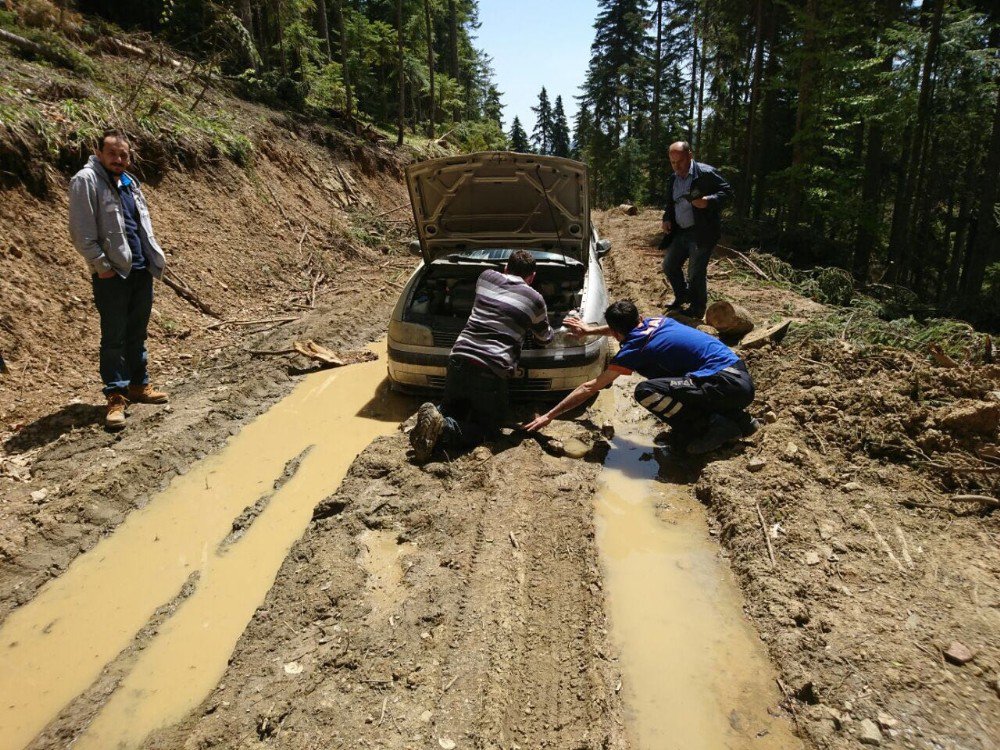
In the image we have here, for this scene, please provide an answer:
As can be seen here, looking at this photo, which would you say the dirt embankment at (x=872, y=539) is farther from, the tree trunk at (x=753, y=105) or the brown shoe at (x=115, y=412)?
the tree trunk at (x=753, y=105)

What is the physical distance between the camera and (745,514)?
338 centimetres

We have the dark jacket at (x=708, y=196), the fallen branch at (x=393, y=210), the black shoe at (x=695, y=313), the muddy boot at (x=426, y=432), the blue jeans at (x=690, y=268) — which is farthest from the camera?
the fallen branch at (x=393, y=210)

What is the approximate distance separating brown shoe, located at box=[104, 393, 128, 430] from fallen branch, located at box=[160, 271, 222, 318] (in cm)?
274

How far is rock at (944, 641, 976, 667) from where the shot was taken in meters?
2.26

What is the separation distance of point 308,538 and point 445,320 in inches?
96.0

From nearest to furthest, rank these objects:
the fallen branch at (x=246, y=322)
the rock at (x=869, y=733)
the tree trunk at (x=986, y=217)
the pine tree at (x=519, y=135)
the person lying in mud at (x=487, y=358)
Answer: the rock at (x=869, y=733) → the person lying in mud at (x=487, y=358) → the fallen branch at (x=246, y=322) → the tree trunk at (x=986, y=217) → the pine tree at (x=519, y=135)

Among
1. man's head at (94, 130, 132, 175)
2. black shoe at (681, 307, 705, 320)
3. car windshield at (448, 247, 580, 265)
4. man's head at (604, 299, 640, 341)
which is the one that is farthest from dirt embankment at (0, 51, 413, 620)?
black shoe at (681, 307, 705, 320)

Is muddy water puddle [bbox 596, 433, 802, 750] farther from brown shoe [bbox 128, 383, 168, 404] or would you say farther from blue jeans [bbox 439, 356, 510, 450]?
brown shoe [bbox 128, 383, 168, 404]

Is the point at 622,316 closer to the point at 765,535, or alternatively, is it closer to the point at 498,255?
the point at 765,535

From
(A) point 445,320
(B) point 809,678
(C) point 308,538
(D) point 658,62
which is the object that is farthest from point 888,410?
(D) point 658,62

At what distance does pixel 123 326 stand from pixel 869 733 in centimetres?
550

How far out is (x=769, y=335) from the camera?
5641 mm

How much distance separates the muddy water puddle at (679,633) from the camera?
2227 mm

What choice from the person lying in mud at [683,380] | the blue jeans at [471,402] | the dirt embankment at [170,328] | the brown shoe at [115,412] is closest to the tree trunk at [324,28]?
the dirt embankment at [170,328]
